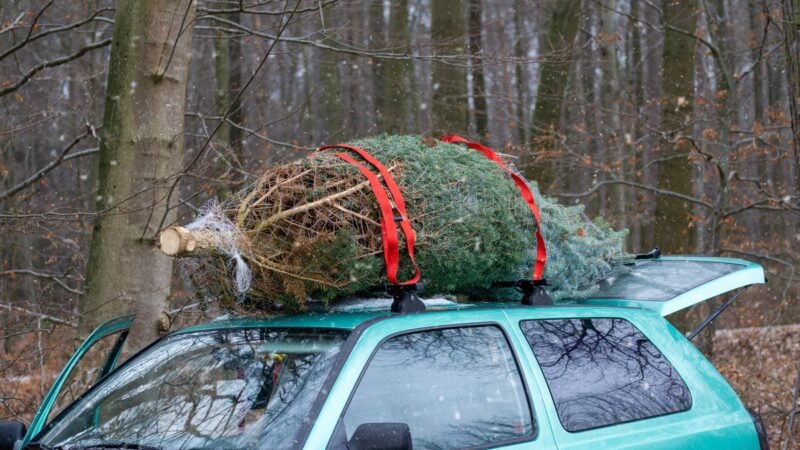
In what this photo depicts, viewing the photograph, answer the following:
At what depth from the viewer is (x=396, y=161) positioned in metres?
4.26

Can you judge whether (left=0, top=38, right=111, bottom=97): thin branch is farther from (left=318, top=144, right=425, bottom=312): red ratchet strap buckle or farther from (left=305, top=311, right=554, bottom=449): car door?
(left=305, top=311, right=554, bottom=449): car door

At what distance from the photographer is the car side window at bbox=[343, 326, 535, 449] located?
11.2ft

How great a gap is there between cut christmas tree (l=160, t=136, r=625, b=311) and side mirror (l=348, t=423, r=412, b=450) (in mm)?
816

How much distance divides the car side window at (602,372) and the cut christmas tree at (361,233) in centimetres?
38

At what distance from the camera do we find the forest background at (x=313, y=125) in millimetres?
6504

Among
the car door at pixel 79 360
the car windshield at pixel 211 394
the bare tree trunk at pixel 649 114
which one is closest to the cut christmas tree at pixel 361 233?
the car windshield at pixel 211 394

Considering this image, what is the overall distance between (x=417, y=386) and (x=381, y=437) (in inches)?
20.3

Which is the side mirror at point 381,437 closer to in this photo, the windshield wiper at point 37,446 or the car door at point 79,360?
the windshield wiper at point 37,446

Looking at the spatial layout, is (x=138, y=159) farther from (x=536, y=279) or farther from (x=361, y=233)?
(x=536, y=279)

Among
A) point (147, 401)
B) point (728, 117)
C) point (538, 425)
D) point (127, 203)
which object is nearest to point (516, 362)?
point (538, 425)

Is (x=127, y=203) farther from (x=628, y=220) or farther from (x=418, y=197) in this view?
(x=628, y=220)

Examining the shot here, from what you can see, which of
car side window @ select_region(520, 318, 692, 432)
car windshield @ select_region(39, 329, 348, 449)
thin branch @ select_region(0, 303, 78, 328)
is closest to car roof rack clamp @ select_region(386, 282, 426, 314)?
car windshield @ select_region(39, 329, 348, 449)

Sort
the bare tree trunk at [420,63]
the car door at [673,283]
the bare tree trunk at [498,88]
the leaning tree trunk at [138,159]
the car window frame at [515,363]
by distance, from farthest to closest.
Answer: the bare tree trunk at [420,63] → the bare tree trunk at [498,88] → the leaning tree trunk at [138,159] → the car door at [673,283] → the car window frame at [515,363]

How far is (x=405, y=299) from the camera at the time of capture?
378cm
